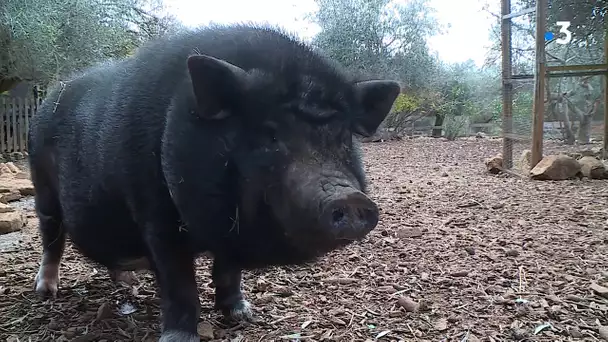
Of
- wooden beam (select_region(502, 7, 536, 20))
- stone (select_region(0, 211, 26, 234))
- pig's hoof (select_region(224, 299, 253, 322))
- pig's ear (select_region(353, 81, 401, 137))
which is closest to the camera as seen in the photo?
pig's ear (select_region(353, 81, 401, 137))

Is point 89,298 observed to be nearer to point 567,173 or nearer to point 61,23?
point 567,173

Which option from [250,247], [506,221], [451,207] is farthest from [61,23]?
[250,247]

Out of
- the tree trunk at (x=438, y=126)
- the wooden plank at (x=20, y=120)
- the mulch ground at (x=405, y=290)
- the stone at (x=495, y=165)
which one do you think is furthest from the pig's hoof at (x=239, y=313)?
the tree trunk at (x=438, y=126)

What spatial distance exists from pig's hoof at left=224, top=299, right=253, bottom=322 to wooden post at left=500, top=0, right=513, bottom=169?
5.81 meters

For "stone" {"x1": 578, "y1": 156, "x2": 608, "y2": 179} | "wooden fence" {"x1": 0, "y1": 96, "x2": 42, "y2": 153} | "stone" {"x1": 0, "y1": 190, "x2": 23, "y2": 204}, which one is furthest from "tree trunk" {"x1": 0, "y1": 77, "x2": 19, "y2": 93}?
"stone" {"x1": 578, "y1": 156, "x2": 608, "y2": 179}

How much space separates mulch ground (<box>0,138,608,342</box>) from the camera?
2457mm

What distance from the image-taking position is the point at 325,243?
1.81 metres

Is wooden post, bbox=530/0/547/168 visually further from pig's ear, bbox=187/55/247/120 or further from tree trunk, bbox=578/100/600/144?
pig's ear, bbox=187/55/247/120

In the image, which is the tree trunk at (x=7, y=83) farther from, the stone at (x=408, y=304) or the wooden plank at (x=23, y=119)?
the stone at (x=408, y=304)

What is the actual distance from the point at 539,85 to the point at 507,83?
2.42 feet

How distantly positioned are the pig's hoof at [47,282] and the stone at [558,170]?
5.37 metres

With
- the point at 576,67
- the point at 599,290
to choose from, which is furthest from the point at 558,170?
the point at 599,290

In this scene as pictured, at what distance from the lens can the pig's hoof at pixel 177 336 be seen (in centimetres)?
221

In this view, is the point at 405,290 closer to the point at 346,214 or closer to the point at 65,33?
the point at 346,214
